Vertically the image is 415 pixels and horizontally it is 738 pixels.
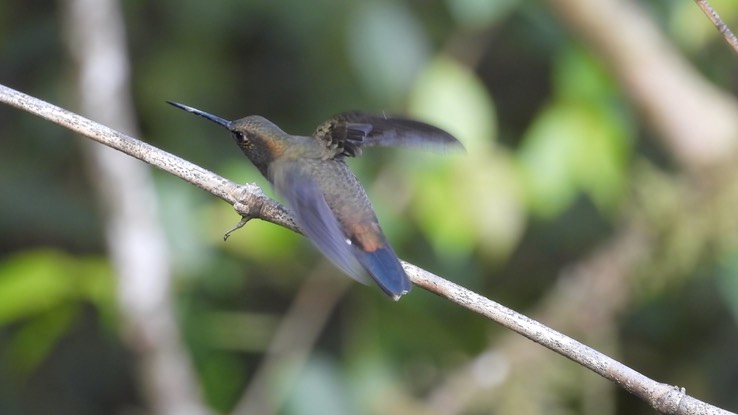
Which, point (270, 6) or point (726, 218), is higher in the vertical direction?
point (726, 218)

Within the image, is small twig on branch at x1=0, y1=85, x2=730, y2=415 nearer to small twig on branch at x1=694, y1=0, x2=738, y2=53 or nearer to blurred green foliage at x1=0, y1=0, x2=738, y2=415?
small twig on branch at x1=694, y1=0, x2=738, y2=53

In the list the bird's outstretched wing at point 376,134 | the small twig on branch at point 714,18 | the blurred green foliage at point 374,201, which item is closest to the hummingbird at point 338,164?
the bird's outstretched wing at point 376,134

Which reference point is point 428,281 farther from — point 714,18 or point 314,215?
point 714,18

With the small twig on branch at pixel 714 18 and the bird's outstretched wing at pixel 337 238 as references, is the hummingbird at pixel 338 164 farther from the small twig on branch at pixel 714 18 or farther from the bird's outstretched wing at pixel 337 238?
the small twig on branch at pixel 714 18

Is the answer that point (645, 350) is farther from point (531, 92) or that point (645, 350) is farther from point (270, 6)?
point (270, 6)

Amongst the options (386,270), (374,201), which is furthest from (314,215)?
(374,201)

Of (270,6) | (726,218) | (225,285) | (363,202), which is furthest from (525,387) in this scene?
(270,6)

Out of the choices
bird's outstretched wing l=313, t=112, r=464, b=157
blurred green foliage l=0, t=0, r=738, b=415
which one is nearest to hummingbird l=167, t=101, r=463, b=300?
bird's outstretched wing l=313, t=112, r=464, b=157
